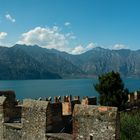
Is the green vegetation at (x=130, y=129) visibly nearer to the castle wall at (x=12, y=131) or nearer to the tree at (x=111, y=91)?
the castle wall at (x=12, y=131)

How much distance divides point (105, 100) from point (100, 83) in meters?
2.59

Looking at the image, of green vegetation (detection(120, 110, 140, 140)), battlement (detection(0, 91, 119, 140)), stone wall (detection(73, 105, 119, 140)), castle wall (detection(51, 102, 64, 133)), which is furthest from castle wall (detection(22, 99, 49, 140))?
green vegetation (detection(120, 110, 140, 140))

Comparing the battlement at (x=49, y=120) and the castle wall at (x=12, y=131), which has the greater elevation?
the battlement at (x=49, y=120)

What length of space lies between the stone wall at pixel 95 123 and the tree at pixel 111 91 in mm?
26635

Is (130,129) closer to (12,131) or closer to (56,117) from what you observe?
(56,117)

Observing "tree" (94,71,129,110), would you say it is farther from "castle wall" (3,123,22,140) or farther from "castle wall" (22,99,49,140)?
"castle wall" (22,99,49,140)

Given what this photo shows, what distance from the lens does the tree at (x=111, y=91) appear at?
1569 inches

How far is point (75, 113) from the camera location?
1292 cm

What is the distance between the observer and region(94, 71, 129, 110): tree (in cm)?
3984

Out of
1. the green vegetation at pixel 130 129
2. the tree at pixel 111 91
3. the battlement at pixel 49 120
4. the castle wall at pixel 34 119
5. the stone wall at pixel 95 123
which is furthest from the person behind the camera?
the tree at pixel 111 91

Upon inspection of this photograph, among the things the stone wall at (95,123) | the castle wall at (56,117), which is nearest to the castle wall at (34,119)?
the castle wall at (56,117)

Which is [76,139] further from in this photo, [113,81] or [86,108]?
[113,81]

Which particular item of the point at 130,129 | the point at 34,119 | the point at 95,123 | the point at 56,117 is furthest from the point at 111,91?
the point at 95,123

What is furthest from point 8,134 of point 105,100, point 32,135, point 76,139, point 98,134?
point 105,100
